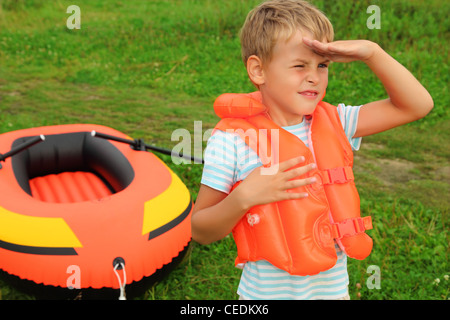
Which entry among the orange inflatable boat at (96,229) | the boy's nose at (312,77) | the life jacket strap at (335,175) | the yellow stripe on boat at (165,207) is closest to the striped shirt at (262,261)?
the life jacket strap at (335,175)

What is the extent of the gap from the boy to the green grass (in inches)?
67.1

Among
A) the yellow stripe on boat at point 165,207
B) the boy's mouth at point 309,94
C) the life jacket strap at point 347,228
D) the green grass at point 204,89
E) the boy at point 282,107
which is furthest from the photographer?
the green grass at point 204,89

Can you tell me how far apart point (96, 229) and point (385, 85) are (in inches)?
84.3

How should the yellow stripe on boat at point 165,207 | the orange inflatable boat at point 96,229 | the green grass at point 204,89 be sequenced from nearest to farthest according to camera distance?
the orange inflatable boat at point 96,229 → the yellow stripe on boat at point 165,207 → the green grass at point 204,89

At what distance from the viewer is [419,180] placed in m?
5.20

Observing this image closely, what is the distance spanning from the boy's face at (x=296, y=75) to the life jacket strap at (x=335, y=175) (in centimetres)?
29

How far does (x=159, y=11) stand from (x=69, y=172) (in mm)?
7402

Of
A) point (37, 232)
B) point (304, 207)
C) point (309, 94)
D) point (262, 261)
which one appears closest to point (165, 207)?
point (37, 232)

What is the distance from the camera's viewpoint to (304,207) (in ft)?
6.26

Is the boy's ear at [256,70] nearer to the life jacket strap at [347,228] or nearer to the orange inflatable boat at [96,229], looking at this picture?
the life jacket strap at [347,228]

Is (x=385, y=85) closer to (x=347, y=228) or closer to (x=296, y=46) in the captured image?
(x=296, y=46)

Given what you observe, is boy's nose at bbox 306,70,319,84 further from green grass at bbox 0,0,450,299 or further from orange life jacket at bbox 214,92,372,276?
green grass at bbox 0,0,450,299

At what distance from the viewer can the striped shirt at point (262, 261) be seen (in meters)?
1.85

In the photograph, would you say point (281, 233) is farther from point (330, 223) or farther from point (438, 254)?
point (438, 254)
